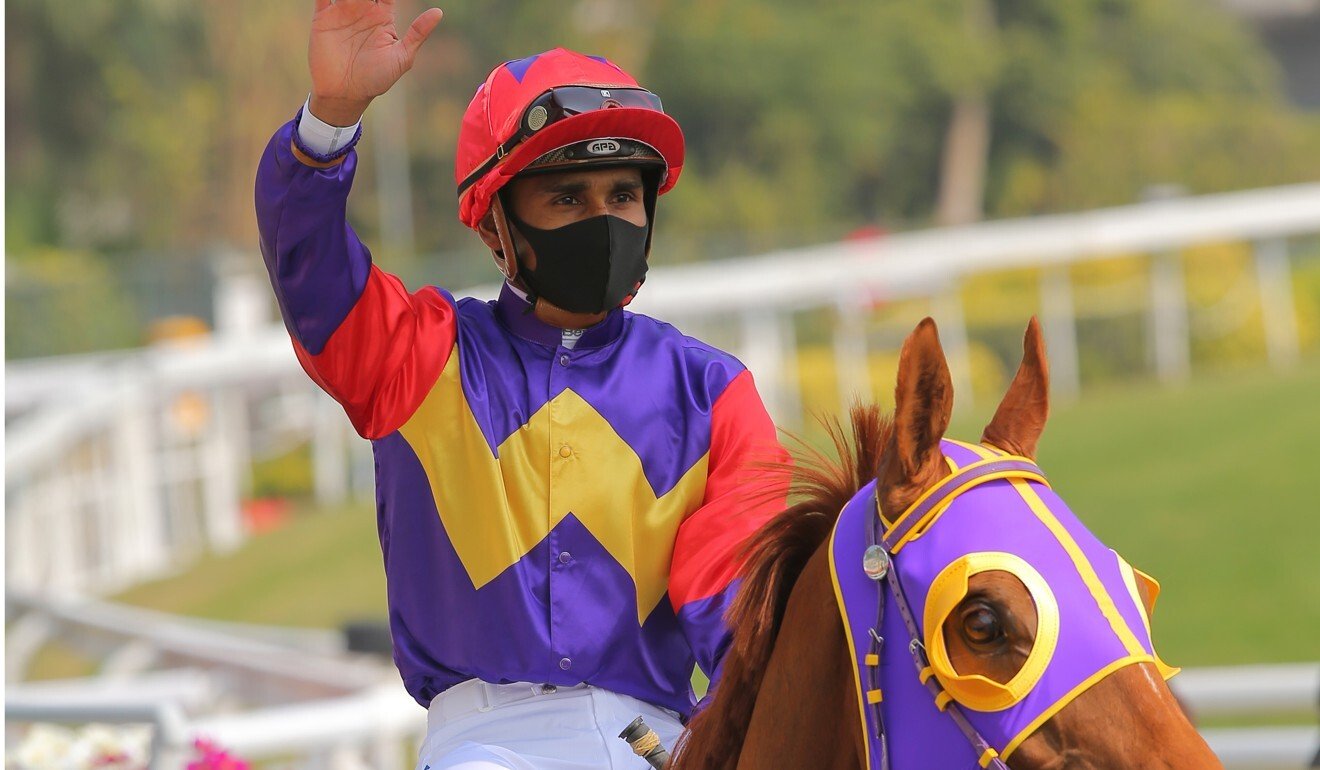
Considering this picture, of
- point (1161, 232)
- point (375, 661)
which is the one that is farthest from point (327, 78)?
point (1161, 232)

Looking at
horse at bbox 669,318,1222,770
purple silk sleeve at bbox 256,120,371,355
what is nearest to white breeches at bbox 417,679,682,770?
horse at bbox 669,318,1222,770

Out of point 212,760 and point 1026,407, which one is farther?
point 212,760

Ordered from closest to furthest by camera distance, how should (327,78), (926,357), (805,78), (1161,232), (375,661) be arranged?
(926,357), (327,78), (375,661), (1161,232), (805,78)

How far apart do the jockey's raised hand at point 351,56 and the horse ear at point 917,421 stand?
781 millimetres

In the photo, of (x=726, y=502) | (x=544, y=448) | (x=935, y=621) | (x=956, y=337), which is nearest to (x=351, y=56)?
(x=544, y=448)

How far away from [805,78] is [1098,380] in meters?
15.7

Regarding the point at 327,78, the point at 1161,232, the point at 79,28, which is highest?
the point at 79,28

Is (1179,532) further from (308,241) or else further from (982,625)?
(982,625)

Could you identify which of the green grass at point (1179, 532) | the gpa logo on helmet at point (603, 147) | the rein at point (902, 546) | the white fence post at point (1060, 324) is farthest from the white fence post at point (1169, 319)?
the rein at point (902, 546)

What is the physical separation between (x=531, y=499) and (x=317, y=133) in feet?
1.87

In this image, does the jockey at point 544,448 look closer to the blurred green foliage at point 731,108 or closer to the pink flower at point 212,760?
the pink flower at point 212,760

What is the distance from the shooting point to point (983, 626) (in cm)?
158

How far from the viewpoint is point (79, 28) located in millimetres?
31078

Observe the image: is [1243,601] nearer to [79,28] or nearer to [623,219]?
[623,219]
